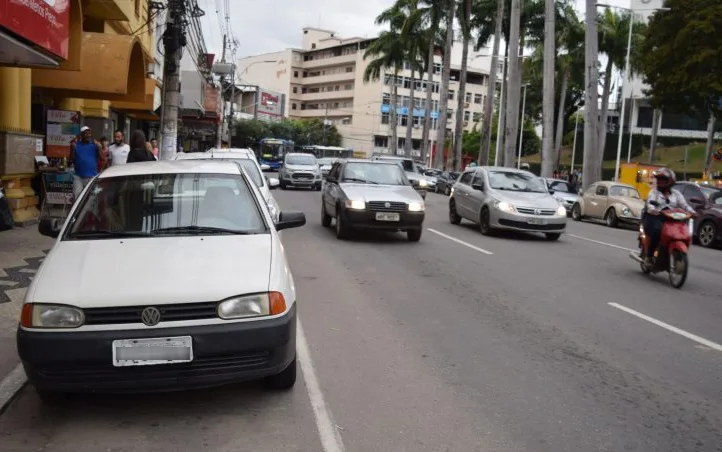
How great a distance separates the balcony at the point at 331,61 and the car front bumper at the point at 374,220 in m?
89.9

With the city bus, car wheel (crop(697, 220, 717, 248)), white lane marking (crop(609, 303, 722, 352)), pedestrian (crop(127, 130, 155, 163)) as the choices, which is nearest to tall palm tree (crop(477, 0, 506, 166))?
the city bus

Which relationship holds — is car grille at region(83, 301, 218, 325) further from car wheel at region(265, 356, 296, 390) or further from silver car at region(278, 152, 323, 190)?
silver car at region(278, 152, 323, 190)

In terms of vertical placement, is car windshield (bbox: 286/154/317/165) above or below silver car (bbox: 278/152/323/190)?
above

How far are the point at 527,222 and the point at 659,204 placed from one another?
4704 mm

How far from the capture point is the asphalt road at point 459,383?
4230 mm

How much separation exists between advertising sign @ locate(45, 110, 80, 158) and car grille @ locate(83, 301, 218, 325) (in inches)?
481

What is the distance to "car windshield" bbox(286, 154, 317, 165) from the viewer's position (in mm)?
33688

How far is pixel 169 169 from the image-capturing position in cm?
595

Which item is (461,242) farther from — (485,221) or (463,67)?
(463,67)

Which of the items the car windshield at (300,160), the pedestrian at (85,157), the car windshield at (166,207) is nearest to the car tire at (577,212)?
the car windshield at (300,160)

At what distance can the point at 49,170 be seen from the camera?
578 inches

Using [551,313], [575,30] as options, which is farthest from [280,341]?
[575,30]

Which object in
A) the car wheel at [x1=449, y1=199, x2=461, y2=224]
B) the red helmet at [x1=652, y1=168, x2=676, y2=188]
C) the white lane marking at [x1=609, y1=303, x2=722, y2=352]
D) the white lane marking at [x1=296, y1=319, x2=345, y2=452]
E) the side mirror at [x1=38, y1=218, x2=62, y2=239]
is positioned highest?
the red helmet at [x1=652, y1=168, x2=676, y2=188]

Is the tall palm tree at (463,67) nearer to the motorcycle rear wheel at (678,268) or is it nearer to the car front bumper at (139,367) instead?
the motorcycle rear wheel at (678,268)
